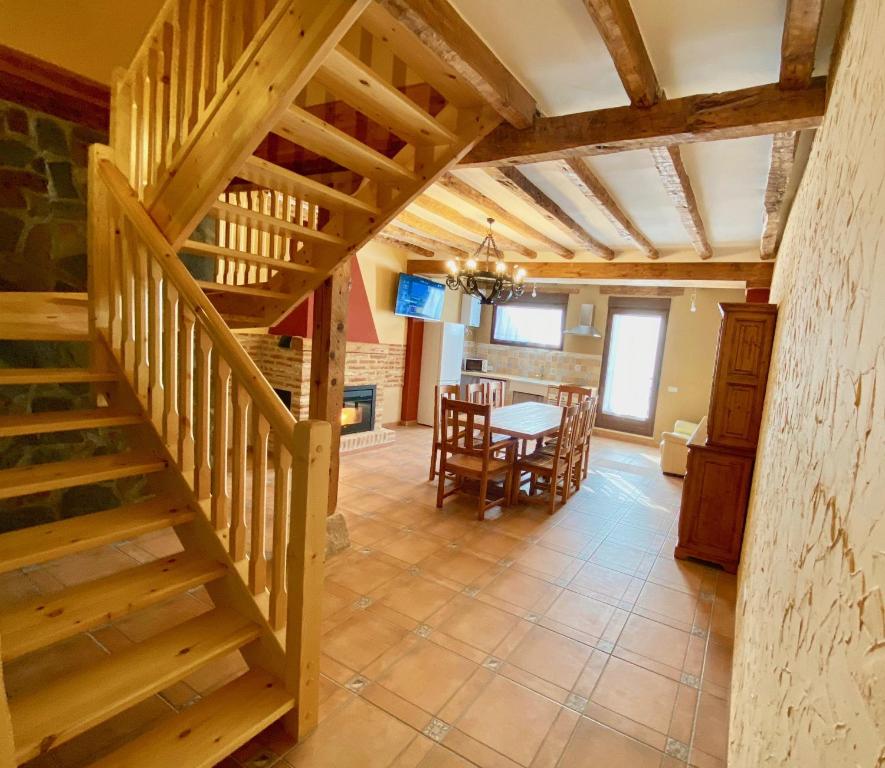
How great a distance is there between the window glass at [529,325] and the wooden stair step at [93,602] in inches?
285

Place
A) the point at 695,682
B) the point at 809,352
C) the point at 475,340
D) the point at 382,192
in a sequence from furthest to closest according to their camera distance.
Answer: the point at 475,340 → the point at 382,192 → the point at 695,682 → the point at 809,352

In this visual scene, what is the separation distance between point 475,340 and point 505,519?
5.58 metres

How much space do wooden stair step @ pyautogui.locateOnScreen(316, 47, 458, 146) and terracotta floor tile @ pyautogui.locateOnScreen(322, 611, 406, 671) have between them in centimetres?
249

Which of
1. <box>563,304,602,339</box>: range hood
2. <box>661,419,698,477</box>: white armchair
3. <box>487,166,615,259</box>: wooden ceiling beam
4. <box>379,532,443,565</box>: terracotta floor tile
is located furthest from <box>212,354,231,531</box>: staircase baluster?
<box>563,304,602,339</box>: range hood

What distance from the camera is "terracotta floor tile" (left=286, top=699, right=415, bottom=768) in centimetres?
167

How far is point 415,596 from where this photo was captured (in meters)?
2.71

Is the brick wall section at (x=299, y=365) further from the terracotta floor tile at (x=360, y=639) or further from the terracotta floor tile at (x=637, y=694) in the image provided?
the terracotta floor tile at (x=637, y=694)

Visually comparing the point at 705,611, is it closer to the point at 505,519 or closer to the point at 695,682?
the point at 695,682

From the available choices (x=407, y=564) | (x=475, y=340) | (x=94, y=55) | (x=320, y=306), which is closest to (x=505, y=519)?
(x=407, y=564)

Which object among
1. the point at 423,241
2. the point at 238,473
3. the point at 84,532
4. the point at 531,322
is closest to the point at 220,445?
the point at 238,473

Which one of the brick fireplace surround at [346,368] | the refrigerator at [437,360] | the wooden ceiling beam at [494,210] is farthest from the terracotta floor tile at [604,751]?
the refrigerator at [437,360]

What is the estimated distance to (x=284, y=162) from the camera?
9.50ft

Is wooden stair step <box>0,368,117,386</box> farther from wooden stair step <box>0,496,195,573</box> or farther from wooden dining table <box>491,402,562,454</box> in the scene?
wooden dining table <box>491,402,562,454</box>

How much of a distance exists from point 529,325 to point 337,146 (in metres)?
6.79
